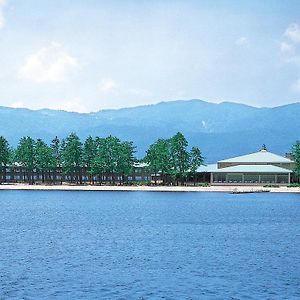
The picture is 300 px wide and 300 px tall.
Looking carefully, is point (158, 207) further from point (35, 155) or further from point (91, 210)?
point (35, 155)

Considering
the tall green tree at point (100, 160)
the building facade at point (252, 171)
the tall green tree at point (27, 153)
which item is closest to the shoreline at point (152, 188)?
the building facade at point (252, 171)

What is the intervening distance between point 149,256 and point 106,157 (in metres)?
114

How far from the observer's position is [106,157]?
16075 centimetres

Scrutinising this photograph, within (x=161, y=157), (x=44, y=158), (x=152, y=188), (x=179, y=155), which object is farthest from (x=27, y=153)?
(x=179, y=155)

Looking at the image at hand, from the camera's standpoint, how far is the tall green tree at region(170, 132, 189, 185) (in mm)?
155750

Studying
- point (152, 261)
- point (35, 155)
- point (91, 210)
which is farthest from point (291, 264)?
point (35, 155)

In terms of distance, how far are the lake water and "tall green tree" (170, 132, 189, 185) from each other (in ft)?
233

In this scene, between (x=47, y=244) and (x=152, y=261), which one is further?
(x=47, y=244)

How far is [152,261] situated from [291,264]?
9.81 metres

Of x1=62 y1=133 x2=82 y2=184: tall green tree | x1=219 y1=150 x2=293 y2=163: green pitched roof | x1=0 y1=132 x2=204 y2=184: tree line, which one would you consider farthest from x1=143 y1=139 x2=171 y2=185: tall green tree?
x1=219 y1=150 x2=293 y2=163: green pitched roof

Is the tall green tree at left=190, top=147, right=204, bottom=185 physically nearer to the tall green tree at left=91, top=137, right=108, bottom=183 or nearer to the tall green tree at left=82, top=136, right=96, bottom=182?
the tall green tree at left=91, top=137, right=108, bottom=183

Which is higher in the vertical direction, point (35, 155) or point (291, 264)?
point (35, 155)

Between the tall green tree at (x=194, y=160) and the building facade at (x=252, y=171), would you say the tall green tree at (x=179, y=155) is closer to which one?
the tall green tree at (x=194, y=160)

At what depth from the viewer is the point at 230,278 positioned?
3900cm
